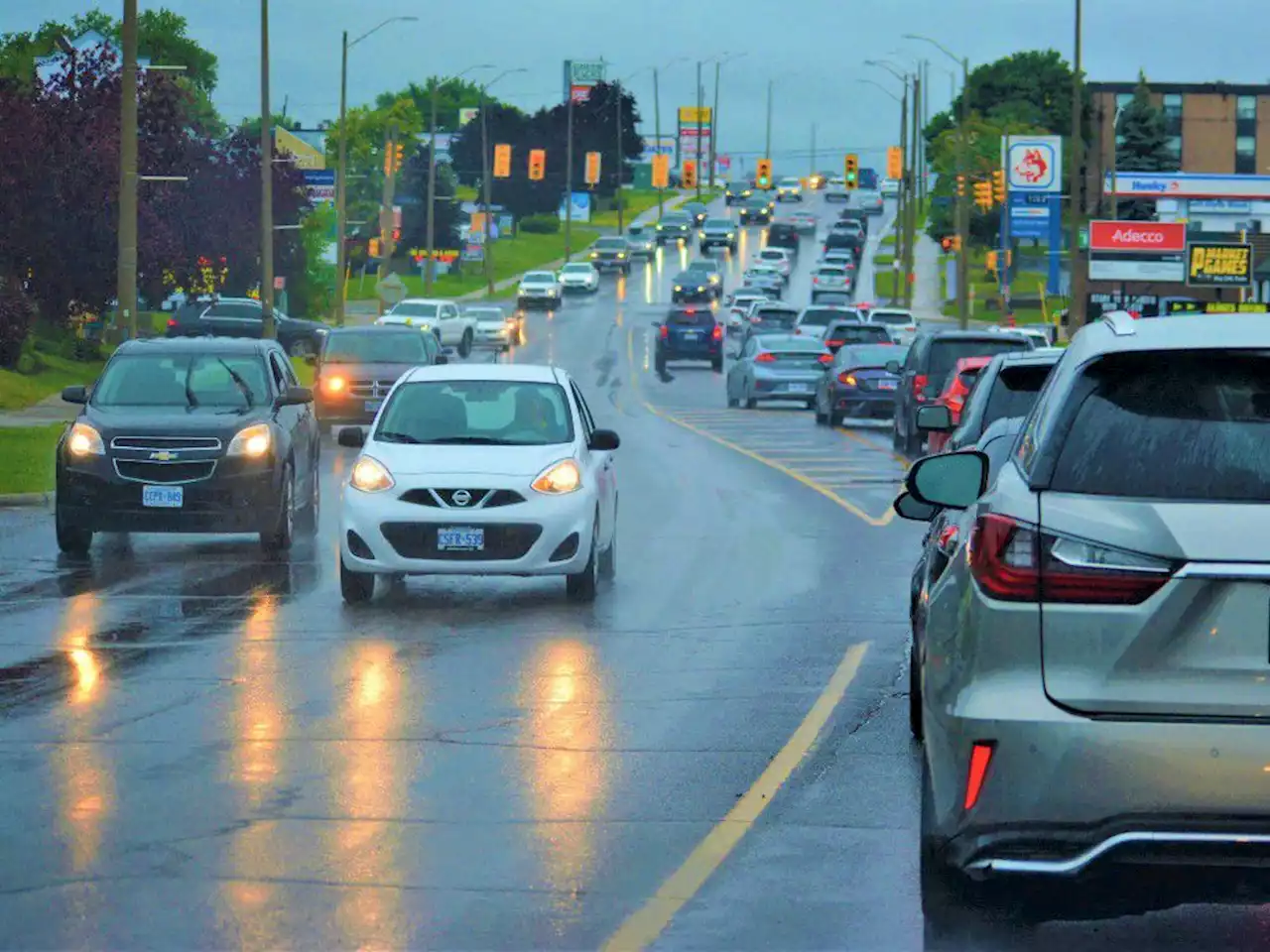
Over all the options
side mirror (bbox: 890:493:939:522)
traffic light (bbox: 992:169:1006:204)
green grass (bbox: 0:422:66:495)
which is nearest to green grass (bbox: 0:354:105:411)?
green grass (bbox: 0:422:66:495)

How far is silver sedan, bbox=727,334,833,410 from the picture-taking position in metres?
48.4

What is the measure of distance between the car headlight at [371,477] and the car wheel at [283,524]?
121 inches

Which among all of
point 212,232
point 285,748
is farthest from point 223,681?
point 212,232

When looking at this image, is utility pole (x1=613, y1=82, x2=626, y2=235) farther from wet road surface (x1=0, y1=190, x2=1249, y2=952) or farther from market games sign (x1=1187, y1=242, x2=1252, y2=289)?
wet road surface (x1=0, y1=190, x2=1249, y2=952)

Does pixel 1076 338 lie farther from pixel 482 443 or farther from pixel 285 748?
pixel 482 443

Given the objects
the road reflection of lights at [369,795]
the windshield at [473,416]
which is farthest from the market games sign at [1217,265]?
the road reflection of lights at [369,795]

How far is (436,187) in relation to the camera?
152875mm

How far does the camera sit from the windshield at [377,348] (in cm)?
3759

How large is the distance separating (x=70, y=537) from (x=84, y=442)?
2.62ft

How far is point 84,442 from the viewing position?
19578mm

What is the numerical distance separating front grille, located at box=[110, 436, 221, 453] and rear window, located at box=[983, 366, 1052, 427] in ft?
21.4

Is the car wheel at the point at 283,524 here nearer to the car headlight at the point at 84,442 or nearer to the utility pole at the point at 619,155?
the car headlight at the point at 84,442

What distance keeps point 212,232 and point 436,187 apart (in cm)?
8581

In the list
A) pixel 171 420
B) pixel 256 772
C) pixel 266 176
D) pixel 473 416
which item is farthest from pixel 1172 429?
pixel 266 176
